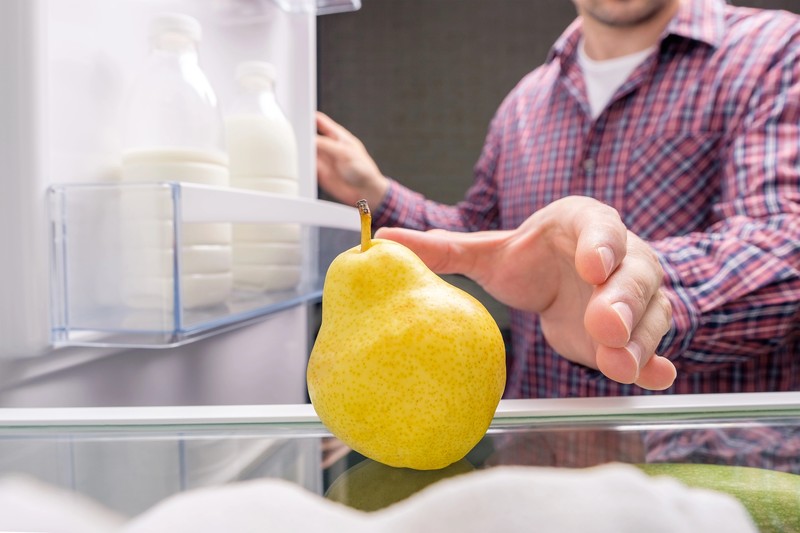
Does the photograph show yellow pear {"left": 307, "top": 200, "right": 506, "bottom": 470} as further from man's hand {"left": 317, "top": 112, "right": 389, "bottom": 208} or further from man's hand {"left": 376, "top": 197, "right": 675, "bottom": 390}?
man's hand {"left": 317, "top": 112, "right": 389, "bottom": 208}

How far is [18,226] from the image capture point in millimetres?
388

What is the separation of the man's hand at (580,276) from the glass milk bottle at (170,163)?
141 millimetres

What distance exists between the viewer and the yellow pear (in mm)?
293

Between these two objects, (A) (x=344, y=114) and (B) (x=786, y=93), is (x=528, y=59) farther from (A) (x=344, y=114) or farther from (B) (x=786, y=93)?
(B) (x=786, y=93)

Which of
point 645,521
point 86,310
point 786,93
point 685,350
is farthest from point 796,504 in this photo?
point 786,93

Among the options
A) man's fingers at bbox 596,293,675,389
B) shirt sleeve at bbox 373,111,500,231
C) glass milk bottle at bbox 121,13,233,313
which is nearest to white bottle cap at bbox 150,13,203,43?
glass milk bottle at bbox 121,13,233,313

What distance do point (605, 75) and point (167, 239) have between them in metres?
0.98

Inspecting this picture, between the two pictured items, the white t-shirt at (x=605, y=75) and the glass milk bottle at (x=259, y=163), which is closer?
the glass milk bottle at (x=259, y=163)

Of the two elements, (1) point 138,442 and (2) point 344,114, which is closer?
(1) point 138,442

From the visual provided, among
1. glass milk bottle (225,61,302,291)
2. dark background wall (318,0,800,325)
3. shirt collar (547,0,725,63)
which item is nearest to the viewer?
glass milk bottle (225,61,302,291)

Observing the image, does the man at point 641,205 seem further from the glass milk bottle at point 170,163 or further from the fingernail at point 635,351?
the glass milk bottle at point 170,163

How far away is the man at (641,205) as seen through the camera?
1.46 ft

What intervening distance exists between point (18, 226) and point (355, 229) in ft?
1.48

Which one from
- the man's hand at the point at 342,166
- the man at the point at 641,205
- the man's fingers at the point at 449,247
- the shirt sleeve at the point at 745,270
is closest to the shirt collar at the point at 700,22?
the man at the point at 641,205
